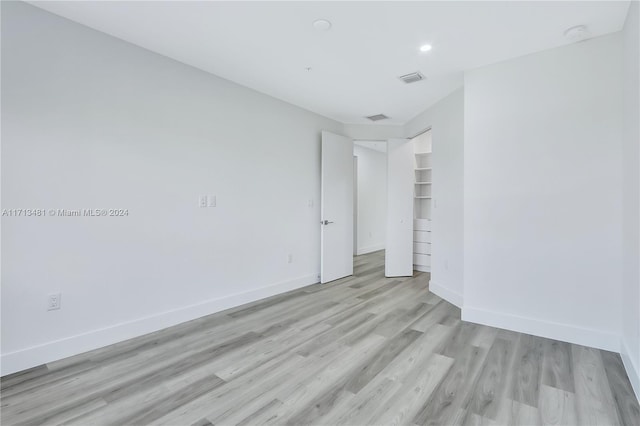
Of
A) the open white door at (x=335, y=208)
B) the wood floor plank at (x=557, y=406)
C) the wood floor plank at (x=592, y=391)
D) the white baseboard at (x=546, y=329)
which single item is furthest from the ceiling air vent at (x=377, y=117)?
the wood floor plank at (x=557, y=406)

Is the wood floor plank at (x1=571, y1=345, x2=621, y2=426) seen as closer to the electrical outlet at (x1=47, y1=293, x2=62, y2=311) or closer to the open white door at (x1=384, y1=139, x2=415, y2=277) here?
the open white door at (x1=384, y1=139, x2=415, y2=277)

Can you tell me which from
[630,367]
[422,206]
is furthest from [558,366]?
[422,206]

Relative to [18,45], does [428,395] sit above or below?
below

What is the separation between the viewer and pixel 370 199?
7.47 metres

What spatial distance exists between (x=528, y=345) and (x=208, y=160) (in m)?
3.35

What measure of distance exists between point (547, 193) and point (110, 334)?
12.6 ft

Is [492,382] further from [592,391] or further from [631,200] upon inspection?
[631,200]

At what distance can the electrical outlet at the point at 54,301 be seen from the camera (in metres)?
2.19

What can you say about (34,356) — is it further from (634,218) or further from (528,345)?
(634,218)

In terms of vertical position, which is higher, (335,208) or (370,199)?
(370,199)

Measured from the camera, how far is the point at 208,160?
3160mm

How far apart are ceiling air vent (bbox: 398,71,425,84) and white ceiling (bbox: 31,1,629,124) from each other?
81mm

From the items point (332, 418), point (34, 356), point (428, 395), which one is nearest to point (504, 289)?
point (428, 395)

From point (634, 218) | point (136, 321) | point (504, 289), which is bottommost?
point (136, 321)
